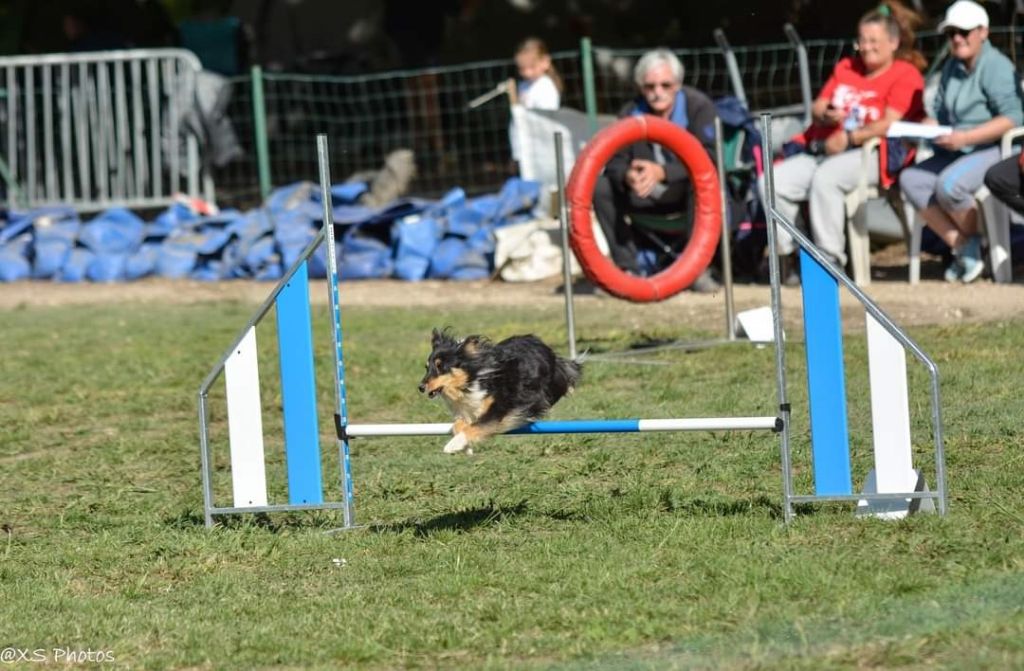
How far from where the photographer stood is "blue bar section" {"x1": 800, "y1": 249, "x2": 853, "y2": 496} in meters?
5.34

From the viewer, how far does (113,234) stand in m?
13.9

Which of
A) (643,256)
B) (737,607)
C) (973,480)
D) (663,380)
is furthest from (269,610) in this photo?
(643,256)

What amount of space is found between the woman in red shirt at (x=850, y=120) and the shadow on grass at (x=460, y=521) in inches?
197

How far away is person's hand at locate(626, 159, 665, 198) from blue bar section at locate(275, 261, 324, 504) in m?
4.47

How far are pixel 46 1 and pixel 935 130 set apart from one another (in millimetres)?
12051

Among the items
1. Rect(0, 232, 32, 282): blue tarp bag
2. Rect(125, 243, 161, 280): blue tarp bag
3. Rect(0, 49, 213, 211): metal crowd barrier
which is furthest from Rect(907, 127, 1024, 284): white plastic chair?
Rect(0, 232, 32, 282): blue tarp bag

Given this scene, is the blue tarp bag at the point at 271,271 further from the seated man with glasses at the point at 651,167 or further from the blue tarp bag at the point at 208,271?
the seated man with glasses at the point at 651,167

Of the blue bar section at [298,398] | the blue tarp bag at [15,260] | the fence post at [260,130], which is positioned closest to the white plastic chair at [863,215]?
the blue bar section at [298,398]

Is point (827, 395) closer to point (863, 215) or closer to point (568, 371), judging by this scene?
point (568, 371)

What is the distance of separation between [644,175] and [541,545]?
4.99 meters

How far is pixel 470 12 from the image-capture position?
20.0 meters

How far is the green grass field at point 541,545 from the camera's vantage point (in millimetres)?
4305

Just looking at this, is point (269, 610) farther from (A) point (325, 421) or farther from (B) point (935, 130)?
(B) point (935, 130)

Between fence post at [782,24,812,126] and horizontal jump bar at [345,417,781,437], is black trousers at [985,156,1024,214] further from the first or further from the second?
horizontal jump bar at [345,417,781,437]
